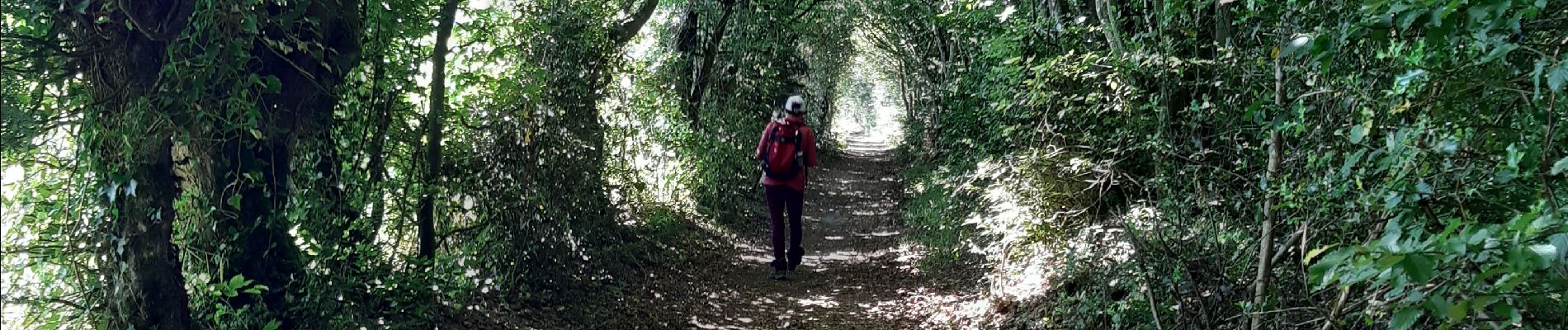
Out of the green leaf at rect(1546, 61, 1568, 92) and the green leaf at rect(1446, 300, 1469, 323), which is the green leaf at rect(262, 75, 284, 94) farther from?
the green leaf at rect(1546, 61, 1568, 92)

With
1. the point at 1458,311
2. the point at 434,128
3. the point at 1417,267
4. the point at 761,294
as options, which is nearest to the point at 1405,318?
the point at 1458,311

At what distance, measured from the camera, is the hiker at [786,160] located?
7.54m

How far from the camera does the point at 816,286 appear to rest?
308 inches

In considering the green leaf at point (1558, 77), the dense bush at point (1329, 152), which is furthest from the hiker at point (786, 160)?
the green leaf at point (1558, 77)

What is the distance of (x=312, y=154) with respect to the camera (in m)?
3.90

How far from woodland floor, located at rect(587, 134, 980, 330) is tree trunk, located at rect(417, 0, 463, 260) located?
4.23ft

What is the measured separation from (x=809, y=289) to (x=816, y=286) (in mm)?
128

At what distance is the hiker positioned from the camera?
7.54m

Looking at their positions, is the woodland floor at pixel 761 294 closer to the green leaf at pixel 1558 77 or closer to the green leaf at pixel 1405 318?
the green leaf at pixel 1405 318

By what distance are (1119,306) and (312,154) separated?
12.0 feet

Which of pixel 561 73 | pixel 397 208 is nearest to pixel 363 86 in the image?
pixel 397 208

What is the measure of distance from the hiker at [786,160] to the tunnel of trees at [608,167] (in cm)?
112

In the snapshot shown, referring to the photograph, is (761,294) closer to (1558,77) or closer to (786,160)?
(786,160)

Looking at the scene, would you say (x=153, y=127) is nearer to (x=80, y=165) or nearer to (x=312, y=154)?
(x=80, y=165)
